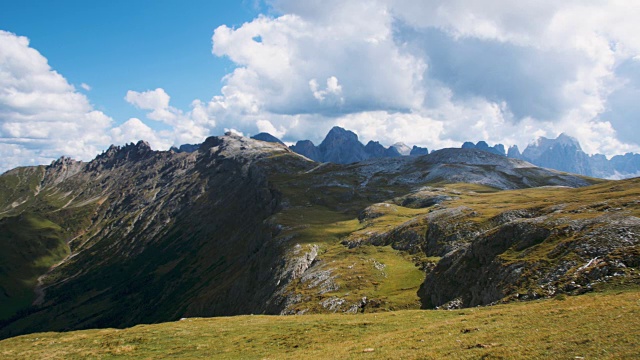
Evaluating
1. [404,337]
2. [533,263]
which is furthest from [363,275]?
[404,337]

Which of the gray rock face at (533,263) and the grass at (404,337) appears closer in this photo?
the grass at (404,337)

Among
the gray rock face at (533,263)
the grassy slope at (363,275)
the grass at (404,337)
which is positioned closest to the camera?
the grass at (404,337)

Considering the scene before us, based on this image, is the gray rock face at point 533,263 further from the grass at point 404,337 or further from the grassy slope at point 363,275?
the grass at point 404,337

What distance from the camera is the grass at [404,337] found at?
82.8 ft

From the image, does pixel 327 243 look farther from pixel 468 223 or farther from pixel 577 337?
pixel 577 337

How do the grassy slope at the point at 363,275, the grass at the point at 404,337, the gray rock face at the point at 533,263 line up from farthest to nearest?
the grassy slope at the point at 363,275 < the gray rock face at the point at 533,263 < the grass at the point at 404,337

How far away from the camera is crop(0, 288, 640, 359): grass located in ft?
82.8

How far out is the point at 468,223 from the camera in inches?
3959

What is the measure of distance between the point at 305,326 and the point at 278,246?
104 meters

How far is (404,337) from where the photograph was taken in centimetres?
3453

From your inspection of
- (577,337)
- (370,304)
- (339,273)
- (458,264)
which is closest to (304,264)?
(339,273)

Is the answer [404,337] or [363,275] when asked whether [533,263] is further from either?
[363,275]

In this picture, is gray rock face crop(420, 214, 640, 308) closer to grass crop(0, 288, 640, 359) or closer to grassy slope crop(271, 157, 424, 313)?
grassy slope crop(271, 157, 424, 313)

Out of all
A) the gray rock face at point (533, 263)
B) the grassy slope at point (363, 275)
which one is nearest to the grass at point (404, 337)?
the gray rock face at point (533, 263)
